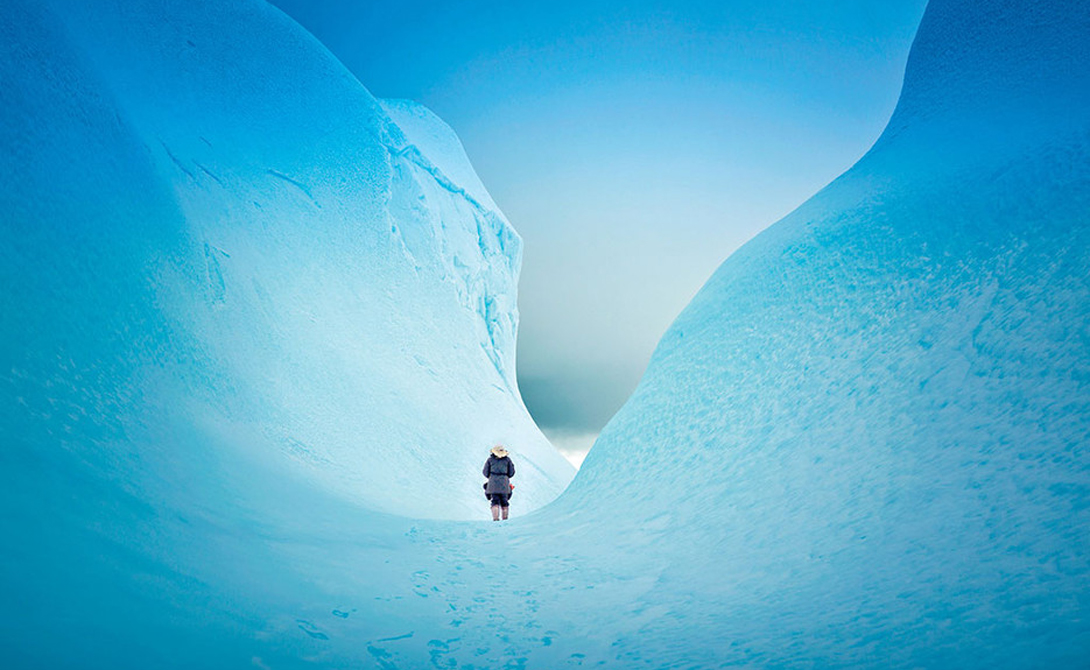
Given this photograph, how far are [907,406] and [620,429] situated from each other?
3.09 meters

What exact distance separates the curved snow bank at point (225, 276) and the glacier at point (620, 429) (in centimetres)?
4

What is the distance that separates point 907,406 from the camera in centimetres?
380

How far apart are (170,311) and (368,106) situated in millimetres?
8966

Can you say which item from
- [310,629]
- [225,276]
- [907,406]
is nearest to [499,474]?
[310,629]

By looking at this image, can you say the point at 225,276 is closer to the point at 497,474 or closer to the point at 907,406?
the point at 497,474

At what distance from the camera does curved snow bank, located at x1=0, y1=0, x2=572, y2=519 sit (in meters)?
3.84

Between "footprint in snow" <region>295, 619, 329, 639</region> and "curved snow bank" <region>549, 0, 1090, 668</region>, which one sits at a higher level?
"curved snow bank" <region>549, 0, 1090, 668</region>

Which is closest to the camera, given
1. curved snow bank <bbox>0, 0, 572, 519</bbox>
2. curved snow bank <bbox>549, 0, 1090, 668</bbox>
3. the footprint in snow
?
curved snow bank <bbox>549, 0, 1090, 668</bbox>

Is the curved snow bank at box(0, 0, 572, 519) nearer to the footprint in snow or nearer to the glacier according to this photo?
the glacier

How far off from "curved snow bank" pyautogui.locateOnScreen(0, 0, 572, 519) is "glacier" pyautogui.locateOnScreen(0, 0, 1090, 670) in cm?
4

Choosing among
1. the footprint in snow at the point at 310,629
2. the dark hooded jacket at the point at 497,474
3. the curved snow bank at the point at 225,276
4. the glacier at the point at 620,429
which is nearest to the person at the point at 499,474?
the dark hooded jacket at the point at 497,474

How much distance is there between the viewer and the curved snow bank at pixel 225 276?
12.6ft

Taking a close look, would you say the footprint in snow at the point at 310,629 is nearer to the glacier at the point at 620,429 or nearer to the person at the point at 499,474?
the glacier at the point at 620,429

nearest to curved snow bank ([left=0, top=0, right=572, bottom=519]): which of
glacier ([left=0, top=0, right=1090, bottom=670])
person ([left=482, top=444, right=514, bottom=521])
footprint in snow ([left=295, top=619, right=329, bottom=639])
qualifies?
glacier ([left=0, top=0, right=1090, bottom=670])
